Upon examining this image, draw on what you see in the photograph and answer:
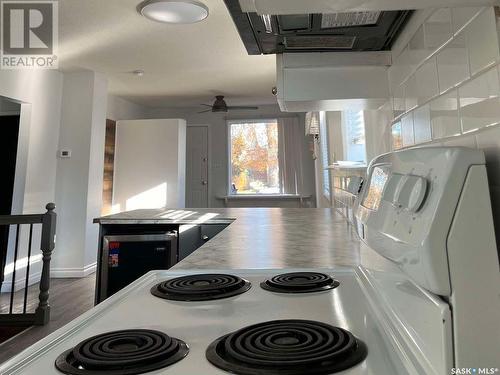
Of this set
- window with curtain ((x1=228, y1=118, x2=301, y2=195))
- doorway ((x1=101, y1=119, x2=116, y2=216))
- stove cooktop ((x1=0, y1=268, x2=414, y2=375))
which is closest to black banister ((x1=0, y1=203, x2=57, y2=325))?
doorway ((x1=101, y1=119, x2=116, y2=216))

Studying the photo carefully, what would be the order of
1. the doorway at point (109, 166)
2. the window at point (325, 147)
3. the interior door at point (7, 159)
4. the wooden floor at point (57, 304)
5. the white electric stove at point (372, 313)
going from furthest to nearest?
1. the doorway at point (109, 166)
2. the interior door at point (7, 159)
3. the window at point (325, 147)
4. the wooden floor at point (57, 304)
5. the white electric stove at point (372, 313)

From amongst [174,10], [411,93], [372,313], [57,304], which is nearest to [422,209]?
[372,313]

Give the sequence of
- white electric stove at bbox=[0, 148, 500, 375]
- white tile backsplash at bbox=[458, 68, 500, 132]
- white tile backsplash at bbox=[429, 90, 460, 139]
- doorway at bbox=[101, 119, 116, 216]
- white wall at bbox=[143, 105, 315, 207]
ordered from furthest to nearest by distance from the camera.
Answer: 1. white wall at bbox=[143, 105, 315, 207]
2. doorway at bbox=[101, 119, 116, 216]
3. white tile backsplash at bbox=[429, 90, 460, 139]
4. white tile backsplash at bbox=[458, 68, 500, 132]
5. white electric stove at bbox=[0, 148, 500, 375]

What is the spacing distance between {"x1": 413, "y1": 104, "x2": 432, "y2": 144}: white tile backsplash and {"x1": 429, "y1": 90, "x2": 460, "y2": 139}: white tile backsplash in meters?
0.03

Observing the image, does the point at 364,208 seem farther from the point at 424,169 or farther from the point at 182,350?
the point at 182,350

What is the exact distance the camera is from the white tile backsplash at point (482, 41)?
18.6 inches

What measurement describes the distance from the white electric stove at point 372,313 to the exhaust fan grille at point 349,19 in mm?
465

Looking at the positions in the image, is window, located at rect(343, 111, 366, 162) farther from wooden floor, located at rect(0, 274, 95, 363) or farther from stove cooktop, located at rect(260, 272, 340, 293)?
wooden floor, located at rect(0, 274, 95, 363)

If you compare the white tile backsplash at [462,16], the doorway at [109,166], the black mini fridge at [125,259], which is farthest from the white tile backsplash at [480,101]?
the doorway at [109,166]

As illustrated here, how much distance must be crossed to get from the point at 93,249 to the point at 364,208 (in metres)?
4.09

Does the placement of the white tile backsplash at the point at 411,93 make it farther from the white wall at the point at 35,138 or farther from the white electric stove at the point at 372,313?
the white wall at the point at 35,138

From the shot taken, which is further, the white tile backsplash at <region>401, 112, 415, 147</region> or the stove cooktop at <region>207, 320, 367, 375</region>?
the white tile backsplash at <region>401, 112, 415, 147</region>

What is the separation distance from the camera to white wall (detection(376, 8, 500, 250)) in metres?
0.47

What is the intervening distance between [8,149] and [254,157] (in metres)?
3.48
